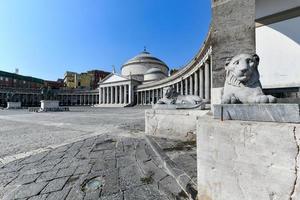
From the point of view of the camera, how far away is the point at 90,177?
242cm

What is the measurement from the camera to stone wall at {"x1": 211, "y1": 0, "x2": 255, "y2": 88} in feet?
9.53

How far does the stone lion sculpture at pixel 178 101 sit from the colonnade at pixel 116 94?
44556 millimetres

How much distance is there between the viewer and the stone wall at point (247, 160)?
44.9 inches

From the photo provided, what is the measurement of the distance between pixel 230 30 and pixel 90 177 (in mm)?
3464

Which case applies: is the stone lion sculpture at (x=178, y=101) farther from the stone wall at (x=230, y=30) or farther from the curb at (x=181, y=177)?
the curb at (x=181, y=177)

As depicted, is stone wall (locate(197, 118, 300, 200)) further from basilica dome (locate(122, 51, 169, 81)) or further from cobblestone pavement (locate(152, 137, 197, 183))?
basilica dome (locate(122, 51, 169, 81))

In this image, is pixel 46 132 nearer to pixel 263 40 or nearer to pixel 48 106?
pixel 263 40

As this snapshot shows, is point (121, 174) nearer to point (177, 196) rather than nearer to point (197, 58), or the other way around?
point (177, 196)

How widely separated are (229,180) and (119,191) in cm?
130

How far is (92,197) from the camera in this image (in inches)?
75.9

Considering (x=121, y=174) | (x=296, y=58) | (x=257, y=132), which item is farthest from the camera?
(x=296, y=58)

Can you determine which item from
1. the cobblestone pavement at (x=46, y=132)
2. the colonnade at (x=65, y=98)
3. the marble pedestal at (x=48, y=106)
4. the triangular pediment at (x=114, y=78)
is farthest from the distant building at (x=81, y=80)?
the cobblestone pavement at (x=46, y=132)

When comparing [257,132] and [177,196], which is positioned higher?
[257,132]

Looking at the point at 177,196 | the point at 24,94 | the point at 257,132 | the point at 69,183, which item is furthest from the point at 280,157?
the point at 24,94
